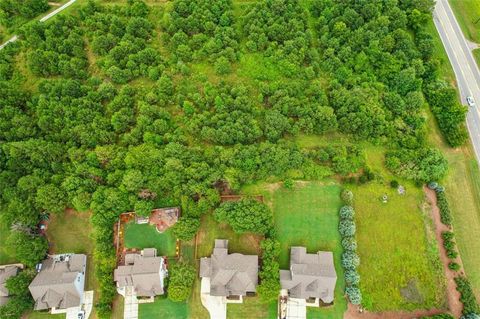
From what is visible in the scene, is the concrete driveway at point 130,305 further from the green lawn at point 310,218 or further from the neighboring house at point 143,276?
the green lawn at point 310,218

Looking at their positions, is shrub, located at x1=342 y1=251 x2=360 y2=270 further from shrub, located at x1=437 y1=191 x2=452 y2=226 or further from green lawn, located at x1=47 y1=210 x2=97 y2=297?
green lawn, located at x1=47 y1=210 x2=97 y2=297

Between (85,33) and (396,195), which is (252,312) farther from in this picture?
(85,33)

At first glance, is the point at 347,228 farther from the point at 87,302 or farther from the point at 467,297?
the point at 87,302

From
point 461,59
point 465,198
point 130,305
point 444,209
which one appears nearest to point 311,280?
point 444,209

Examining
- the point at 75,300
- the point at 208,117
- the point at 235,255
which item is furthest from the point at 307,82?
the point at 75,300

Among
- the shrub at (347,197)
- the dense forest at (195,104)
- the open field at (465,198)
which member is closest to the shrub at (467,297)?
the open field at (465,198)

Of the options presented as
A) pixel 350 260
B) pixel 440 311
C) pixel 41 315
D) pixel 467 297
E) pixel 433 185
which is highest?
pixel 433 185
